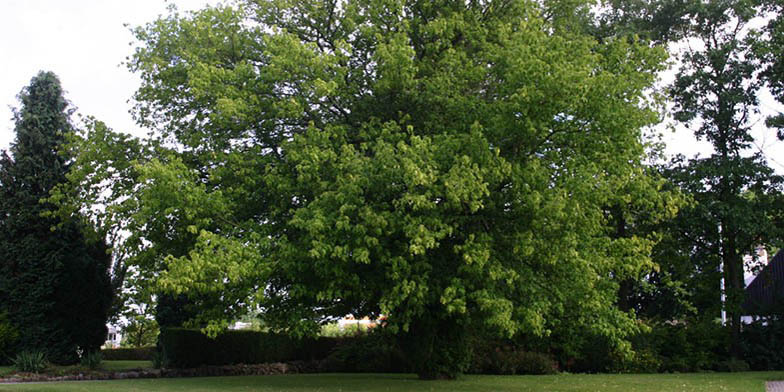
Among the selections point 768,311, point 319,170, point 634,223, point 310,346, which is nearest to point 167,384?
point 319,170

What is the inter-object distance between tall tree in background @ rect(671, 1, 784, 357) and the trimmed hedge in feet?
53.0

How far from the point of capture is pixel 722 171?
27.4 meters

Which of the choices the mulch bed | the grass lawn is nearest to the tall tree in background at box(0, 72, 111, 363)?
the mulch bed

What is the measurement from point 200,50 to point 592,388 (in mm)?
13589

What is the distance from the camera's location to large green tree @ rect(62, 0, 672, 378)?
45.1 ft

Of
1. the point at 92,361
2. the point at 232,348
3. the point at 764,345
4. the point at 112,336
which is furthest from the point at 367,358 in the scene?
the point at 112,336

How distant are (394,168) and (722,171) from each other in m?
19.0

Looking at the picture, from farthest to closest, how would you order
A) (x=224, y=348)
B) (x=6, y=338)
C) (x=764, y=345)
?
(x=764, y=345) → (x=224, y=348) → (x=6, y=338)

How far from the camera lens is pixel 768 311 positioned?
2881 centimetres

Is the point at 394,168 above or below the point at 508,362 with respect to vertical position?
Result: above

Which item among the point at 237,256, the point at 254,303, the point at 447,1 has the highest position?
the point at 447,1

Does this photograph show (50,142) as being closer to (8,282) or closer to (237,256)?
(8,282)

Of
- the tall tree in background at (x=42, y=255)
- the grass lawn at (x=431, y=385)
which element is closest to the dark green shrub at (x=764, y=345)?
the grass lawn at (x=431, y=385)

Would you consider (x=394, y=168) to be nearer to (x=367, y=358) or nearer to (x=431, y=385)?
(x=431, y=385)
